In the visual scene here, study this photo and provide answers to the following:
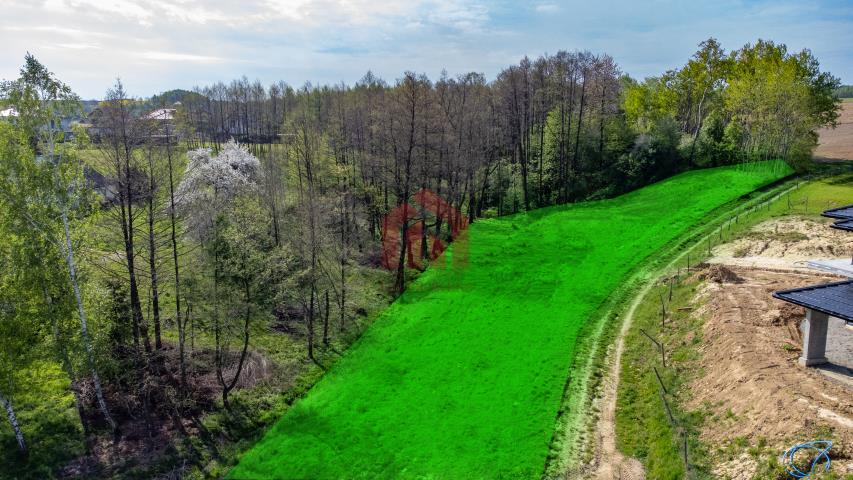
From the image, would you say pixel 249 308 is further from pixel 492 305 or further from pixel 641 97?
pixel 641 97

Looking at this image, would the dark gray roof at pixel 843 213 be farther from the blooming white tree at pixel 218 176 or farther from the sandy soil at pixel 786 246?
the blooming white tree at pixel 218 176

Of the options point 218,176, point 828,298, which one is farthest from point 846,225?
point 218,176

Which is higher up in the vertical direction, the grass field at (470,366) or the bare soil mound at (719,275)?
the bare soil mound at (719,275)

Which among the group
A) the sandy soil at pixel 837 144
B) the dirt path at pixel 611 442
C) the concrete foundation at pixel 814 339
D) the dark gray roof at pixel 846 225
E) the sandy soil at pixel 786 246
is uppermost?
the sandy soil at pixel 837 144

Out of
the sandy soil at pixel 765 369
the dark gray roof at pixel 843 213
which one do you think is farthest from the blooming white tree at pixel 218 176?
the dark gray roof at pixel 843 213

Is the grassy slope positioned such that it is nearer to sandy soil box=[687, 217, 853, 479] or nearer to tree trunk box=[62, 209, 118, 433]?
sandy soil box=[687, 217, 853, 479]

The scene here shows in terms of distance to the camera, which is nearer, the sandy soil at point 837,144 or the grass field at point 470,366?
the grass field at point 470,366
